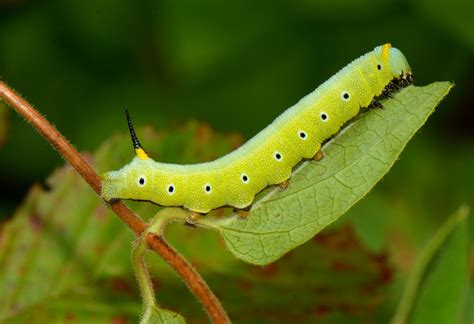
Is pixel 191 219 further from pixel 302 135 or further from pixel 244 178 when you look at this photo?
pixel 302 135

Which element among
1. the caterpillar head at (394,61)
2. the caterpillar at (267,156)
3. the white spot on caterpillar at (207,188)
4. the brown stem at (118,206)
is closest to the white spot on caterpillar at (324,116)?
the caterpillar at (267,156)

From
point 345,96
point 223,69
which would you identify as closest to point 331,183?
point 345,96

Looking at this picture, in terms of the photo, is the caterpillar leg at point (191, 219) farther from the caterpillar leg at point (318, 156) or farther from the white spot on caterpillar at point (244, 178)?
the caterpillar leg at point (318, 156)

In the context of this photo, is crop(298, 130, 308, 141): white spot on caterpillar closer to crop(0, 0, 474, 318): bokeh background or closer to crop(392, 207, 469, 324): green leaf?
crop(392, 207, 469, 324): green leaf

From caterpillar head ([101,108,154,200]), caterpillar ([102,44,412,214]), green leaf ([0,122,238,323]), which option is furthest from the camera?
green leaf ([0,122,238,323])

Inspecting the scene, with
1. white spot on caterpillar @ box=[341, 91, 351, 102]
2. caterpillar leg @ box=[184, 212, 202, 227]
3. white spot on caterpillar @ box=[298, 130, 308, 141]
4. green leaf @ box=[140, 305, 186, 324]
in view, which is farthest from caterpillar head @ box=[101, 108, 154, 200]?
white spot on caterpillar @ box=[341, 91, 351, 102]

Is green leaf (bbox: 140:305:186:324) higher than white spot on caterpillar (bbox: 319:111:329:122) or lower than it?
lower

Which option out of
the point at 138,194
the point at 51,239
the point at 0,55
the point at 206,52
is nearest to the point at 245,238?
the point at 138,194
